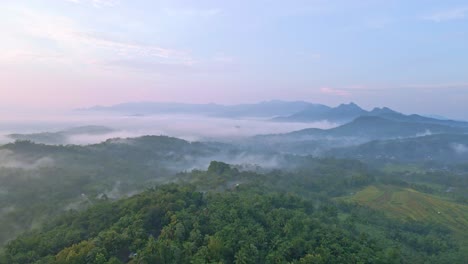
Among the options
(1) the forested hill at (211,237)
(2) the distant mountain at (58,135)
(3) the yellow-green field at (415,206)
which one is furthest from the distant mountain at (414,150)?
(1) the forested hill at (211,237)

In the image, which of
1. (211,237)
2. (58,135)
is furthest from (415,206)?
(58,135)

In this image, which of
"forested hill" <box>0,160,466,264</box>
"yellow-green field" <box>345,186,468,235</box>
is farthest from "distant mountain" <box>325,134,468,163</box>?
"forested hill" <box>0,160,466,264</box>

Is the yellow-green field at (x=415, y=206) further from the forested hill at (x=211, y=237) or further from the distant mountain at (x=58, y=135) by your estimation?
the distant mountain at (x=58, y=135)

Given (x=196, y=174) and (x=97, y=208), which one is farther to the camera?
(x=196, y=174)

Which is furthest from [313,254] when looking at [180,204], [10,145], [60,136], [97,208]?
[60,136]

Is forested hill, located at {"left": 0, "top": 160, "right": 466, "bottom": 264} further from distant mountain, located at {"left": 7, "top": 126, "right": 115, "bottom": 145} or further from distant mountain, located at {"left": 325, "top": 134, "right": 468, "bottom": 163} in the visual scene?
distant mountain, located at {"left": 325, "top": 134, "right": 468, "bottom": 163}

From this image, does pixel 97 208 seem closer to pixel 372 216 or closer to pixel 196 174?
pixel 196 174
